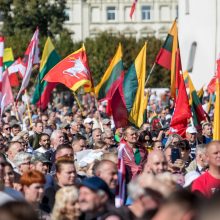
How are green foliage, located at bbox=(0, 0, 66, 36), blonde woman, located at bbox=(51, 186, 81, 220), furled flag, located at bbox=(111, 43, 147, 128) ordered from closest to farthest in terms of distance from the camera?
blonde woman, located at bbox=(51, 186, 81, 220) < furled flag, located at bbox=(111, 43, 147, 128) < green foliage, located at bbox=(0, 0, 66, 36)

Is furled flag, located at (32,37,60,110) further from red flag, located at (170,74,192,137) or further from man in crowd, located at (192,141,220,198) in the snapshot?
man in crowd, located at (192,141,220,198)

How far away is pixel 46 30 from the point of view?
2516 inches

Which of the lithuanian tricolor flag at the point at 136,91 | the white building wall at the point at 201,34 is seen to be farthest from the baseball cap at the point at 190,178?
the white building wall at the point at 201,34

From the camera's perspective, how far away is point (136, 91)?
18.5 metres

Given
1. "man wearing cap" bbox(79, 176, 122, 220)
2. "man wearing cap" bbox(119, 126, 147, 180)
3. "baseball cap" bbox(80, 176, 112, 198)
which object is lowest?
"man wearing cap" bbox(119, 126, 147, 180)

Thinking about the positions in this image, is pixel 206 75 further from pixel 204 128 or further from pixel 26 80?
pixel 204 128

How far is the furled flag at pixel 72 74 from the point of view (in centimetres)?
1930

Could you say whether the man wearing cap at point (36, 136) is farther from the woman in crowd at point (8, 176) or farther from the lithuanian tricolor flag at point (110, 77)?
the woman in crowd at point (8, 176)

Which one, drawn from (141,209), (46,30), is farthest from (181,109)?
(46,30)

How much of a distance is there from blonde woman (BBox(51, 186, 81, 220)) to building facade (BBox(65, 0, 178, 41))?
88037 millimetres

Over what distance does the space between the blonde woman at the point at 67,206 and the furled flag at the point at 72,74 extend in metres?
10.9

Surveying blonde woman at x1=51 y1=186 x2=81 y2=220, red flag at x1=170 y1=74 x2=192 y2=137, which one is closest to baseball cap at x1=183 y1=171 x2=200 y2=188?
blonde woman at x1=51 y1=186 x2=81 y2=220

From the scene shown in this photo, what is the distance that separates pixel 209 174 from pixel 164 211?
4101mm

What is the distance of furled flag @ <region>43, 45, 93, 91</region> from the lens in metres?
19.3
